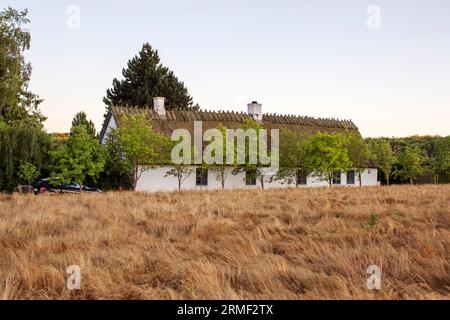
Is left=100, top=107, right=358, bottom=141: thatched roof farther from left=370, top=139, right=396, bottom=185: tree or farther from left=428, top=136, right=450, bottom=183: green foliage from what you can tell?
left=428, top=136, right=450, bottom=183: green foliage

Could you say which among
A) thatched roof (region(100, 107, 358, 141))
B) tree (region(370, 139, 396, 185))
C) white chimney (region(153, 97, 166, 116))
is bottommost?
tree (region(370, 139, 396, 185))

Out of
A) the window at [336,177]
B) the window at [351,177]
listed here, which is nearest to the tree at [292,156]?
the window at [336,177]

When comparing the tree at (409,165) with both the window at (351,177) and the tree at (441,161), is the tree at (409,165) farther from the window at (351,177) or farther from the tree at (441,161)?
the window at (351,177)

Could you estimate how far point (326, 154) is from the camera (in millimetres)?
30984

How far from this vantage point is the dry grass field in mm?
4406

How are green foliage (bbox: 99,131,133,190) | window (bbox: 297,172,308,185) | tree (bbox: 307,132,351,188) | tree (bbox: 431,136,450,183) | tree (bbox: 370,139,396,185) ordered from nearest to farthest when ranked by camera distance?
green foliage (bbox: 99,131,133,190), tree (bbox: 307,132,351,188), window (bbox: 297,172,308,185), tree (bbox: 370,139,396,185), tree (bbox: 431,136,450,183)

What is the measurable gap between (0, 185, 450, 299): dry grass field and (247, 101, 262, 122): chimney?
29.1m

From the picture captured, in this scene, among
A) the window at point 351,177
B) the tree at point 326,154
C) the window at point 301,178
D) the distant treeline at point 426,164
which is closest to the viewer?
the tree at point 326,154

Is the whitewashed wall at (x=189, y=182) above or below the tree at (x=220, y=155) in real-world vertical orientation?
below

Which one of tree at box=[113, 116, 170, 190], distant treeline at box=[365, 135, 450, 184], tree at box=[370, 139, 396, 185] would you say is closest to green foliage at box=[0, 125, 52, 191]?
tree at box=[113, 116, 170, 190]

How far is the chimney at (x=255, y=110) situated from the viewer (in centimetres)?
3800

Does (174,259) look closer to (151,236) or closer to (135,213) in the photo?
(151,236)

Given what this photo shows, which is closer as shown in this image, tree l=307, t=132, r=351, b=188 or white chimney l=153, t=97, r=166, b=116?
tree l=307, t=132, r=351, b=188

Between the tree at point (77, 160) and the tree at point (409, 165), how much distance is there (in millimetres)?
29323
